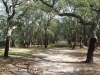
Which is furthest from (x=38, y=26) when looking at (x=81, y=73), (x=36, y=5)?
(x=81, y=73)

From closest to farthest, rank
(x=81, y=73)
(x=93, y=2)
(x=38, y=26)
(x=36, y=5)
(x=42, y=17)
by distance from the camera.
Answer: (x=81, y=73) < (x=93, y=2) < (x=36, y=5) < (x=42, y=17) < (x=38, y=26)

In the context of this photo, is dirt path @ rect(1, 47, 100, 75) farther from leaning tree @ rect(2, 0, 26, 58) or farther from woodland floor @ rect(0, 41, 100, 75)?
leaning tree @ rect(2, 0, 26, 58)

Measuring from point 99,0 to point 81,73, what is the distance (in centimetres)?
736

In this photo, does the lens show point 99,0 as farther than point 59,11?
No

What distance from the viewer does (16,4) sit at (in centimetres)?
2225

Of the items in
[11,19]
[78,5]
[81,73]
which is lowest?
[81,73]

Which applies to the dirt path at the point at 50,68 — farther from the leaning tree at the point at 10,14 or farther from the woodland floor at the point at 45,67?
the leaning tree at the point at 10,14

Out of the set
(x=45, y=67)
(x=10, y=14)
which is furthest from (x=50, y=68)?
(x=10, y=14)

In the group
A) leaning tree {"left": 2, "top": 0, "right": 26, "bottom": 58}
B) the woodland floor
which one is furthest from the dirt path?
leaning tree {"left": 2, "top": 0, "right": 26, "bottom": 58}

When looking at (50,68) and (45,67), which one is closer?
(50,68)

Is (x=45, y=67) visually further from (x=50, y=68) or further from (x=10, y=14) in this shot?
(x=10, y=14)

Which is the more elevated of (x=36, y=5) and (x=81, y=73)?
(x=36, y=5)

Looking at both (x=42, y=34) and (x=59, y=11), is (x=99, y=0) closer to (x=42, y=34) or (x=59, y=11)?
(x=59, y=11)

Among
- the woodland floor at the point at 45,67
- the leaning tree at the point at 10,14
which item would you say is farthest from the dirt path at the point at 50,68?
the leaning tree at the point at 10,14
